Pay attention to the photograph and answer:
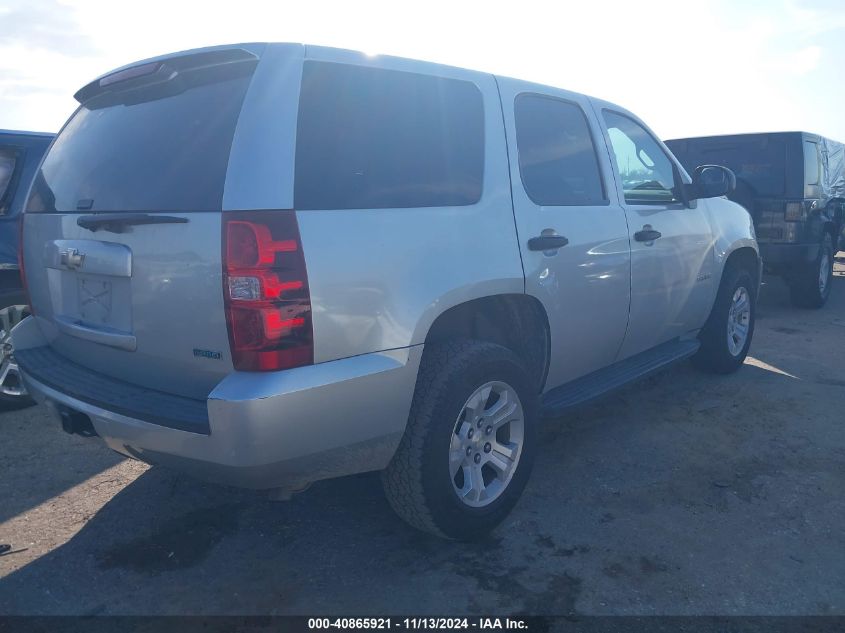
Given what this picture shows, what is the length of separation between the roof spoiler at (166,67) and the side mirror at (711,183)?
322 cm

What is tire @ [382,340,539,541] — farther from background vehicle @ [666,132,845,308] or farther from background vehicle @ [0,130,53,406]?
background vehicle @ [666,132,845,308]

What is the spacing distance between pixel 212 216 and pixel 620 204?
96.5 inches

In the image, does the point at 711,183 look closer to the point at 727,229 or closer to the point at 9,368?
the point at 727,229

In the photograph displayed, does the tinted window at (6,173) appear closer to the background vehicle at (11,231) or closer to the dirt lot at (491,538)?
the background vehicle at (11,231)

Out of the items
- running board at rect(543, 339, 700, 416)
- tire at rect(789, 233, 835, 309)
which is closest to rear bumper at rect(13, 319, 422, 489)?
running board at rect(543, 339, 700, 416)

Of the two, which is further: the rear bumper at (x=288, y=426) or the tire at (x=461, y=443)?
the tire at (x=461, y=443)

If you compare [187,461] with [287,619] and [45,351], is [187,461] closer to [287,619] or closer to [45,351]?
[287,619]

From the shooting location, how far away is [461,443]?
116 inches

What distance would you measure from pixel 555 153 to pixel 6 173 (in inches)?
143

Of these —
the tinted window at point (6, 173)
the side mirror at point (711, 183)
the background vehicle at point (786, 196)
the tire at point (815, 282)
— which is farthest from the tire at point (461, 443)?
the tire at point (815, 282)

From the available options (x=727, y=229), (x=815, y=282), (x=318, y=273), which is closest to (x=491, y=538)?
(x=318, y=273)

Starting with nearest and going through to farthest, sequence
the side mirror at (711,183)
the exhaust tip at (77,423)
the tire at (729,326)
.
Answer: the exhaust tip at (77,423) < the side mirror at (711,183) < the tire at (729,326)

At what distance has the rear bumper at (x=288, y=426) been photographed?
2221 millimetres

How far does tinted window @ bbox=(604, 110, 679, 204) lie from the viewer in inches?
162
